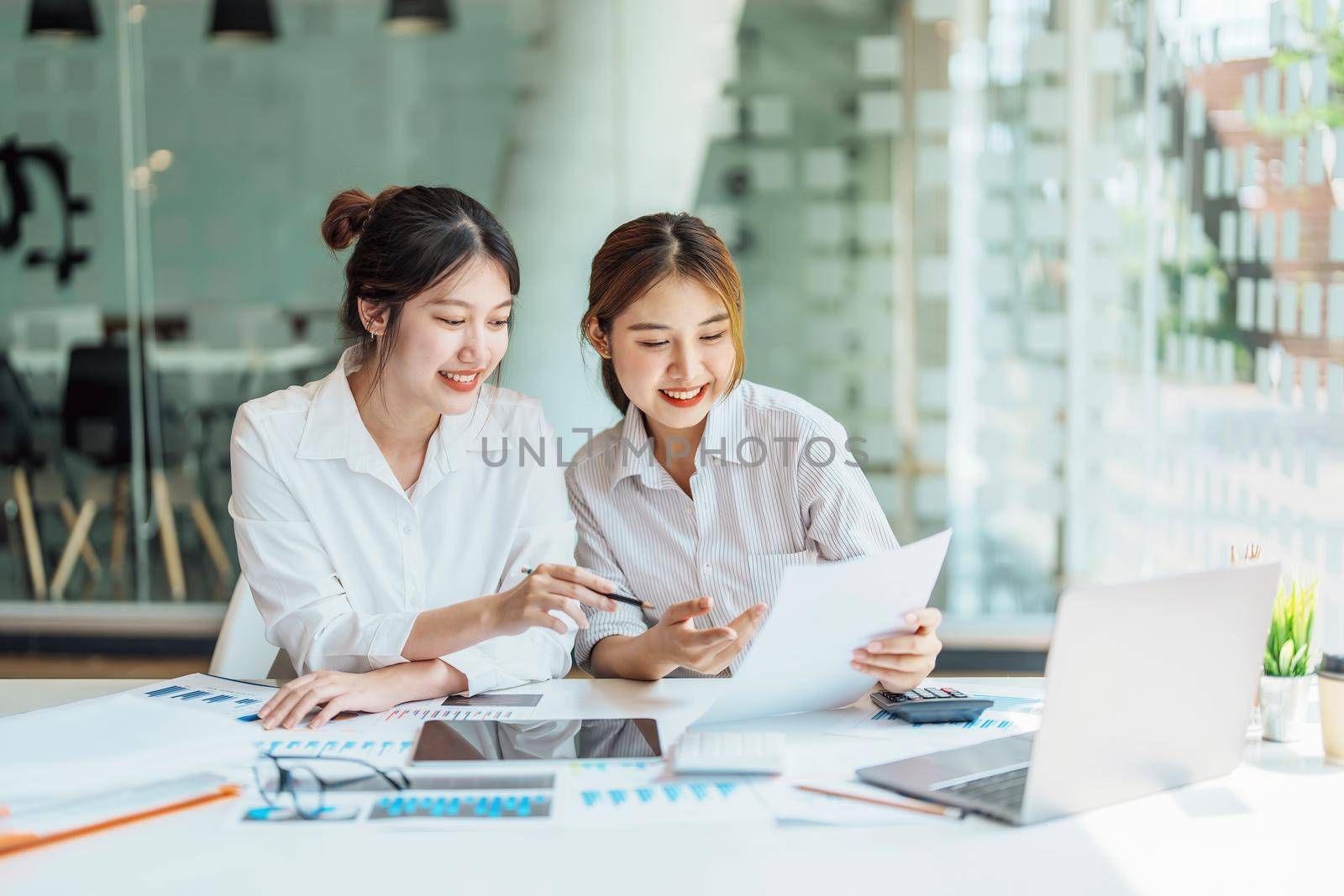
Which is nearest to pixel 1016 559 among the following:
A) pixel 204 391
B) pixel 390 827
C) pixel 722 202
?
pixel 722 202

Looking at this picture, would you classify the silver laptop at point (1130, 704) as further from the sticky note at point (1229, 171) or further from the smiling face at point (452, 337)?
the sticky note at point (1229, 171)

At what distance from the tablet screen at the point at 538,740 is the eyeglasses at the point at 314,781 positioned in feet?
0.19

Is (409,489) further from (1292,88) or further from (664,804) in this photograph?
(1292,88)

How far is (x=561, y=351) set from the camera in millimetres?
3977

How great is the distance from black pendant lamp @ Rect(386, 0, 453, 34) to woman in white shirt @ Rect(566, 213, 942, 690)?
2309 mm

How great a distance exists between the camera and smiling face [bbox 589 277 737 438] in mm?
1832

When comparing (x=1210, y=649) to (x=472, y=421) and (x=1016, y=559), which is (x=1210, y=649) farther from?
(x=1016, y=559)

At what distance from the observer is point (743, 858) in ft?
3.54

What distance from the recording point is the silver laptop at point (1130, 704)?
3.65 ft

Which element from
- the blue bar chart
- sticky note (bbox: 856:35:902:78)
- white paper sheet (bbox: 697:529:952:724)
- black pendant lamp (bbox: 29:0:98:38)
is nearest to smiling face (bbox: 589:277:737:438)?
white paper sheet (bbox: 697:529:952:724)

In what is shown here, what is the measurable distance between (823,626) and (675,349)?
60cm

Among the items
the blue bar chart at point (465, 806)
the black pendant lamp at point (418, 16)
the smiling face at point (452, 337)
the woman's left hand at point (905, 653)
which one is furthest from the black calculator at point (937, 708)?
the black pendant lamp at point (418, 16)

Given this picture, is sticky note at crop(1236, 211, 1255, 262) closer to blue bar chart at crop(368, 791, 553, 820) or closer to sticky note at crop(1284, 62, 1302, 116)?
sticky note at crop(1284, 62, 1302, 116)

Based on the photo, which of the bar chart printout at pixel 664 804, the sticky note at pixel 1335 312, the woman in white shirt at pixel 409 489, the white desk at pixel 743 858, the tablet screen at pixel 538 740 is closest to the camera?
the white desk at pixel 743 858
